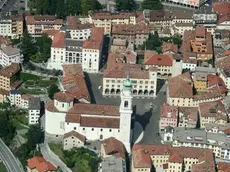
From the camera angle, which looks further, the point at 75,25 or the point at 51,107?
the point at 75,25

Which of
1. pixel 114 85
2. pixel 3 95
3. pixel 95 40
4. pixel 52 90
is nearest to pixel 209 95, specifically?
pixel 114 85

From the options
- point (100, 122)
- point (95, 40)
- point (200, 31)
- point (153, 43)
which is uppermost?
point (200, 31)

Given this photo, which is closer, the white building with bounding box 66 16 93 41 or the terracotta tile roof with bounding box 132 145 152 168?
the terracotta tile roof with bounding box 132 145 152 168

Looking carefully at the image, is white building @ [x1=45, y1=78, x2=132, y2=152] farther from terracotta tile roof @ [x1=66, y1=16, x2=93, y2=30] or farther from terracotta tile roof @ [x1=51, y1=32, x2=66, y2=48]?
terracotta tile roof @ [x1=66, y1=16, x2=93, y2=30]

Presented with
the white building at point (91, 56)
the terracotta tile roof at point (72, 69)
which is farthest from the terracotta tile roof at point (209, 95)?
the white building at point (91, 56)

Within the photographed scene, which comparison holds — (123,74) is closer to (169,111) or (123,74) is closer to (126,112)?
(169,111)

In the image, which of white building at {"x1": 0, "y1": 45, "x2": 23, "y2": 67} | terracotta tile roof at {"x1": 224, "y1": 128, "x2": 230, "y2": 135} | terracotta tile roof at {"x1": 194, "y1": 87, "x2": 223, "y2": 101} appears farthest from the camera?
white building at {"x1": 0, "y1": 45, "x2": 23, "y2": 67}

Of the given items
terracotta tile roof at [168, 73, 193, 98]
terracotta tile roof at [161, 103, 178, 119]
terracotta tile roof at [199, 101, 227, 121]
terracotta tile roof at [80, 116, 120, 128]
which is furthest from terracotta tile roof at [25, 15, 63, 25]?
terracotta tile roof at [199, 101, 227, 121]

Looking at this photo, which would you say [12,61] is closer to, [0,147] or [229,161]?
[0,147]
